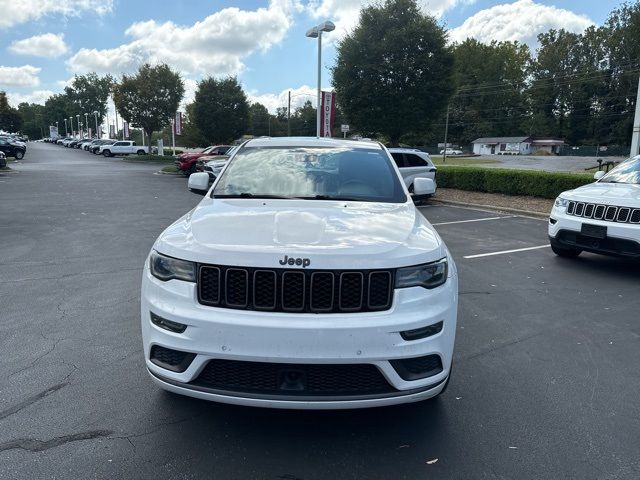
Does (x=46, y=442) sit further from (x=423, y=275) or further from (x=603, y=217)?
(x=603, y=217)

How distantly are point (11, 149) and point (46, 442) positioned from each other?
44973mm

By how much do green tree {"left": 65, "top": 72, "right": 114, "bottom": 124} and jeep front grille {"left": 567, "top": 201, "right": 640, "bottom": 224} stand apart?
12718 cm

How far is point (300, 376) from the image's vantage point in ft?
8.44

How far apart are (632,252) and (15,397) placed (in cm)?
696

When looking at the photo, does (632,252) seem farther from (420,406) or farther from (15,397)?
(15,397)

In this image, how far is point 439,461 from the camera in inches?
107

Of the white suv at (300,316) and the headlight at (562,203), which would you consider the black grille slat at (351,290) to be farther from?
the headlight at (562,203)

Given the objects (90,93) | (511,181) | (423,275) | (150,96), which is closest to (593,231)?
(423,275)

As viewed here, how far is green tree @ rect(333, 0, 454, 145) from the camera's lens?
2064 cm

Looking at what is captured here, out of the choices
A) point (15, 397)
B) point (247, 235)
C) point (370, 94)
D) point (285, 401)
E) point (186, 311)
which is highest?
point (370, 94)

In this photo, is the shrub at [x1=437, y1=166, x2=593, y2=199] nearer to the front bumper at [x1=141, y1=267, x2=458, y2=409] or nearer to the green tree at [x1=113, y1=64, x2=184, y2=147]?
the front bumper at [x1=141, y1=267, x2=458, y2=409]

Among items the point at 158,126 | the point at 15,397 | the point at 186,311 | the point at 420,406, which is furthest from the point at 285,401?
the point at 158,126

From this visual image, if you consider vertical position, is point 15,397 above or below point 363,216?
below

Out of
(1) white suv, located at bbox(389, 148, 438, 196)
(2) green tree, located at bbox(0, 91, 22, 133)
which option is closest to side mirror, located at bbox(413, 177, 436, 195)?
(1) white suv, located at bbox(389, 148, 438, 196)
